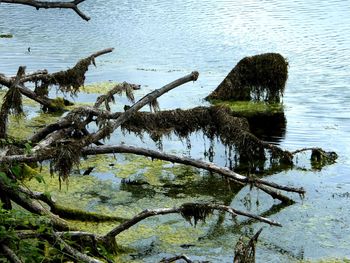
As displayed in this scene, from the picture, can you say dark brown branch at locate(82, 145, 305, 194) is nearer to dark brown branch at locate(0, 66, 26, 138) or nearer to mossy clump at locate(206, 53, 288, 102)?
dark brown branch at locate(0, 66, 26, 138)

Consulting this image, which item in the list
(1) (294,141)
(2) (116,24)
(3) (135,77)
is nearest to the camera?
(1) (294,141)

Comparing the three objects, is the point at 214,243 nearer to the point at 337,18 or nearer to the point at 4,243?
the point at 4,243

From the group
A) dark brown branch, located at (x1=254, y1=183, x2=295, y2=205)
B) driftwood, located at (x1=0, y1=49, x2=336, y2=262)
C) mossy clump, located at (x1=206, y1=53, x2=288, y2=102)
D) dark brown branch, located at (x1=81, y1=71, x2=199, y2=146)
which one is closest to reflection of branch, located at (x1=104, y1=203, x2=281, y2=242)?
driftwood, located at (x1=0, y1=49, x2=336, y2=262)

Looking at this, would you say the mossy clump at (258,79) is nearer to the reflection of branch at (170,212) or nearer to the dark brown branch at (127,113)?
the dark brown branch at (127,113)

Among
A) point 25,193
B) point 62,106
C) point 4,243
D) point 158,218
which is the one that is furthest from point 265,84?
point 4,243

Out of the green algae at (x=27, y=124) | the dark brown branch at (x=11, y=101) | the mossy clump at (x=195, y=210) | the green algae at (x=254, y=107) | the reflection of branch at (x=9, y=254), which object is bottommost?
the green algae at (x=27, y=124)

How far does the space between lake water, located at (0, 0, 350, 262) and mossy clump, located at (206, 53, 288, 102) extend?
2.26 feet

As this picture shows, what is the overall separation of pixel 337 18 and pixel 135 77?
18.0 metres

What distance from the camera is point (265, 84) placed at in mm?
18812

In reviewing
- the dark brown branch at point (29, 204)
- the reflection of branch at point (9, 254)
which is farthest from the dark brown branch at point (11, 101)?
the reflection of branch at point (9, 254)

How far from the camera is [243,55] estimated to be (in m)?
28.2

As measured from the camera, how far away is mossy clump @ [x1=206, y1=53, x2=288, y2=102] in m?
18.6

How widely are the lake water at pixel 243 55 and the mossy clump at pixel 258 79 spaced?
0.69 m

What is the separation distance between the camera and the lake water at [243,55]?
32.3 feet
